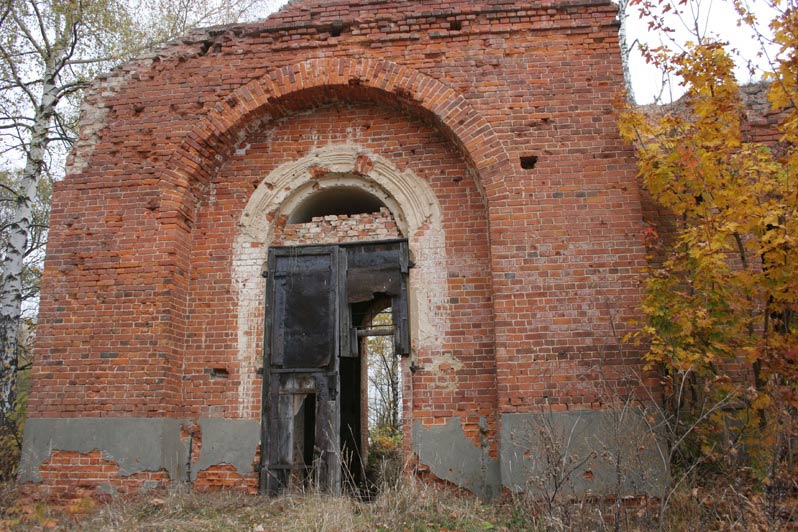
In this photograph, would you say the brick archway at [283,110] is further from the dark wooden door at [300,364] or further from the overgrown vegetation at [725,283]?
the overgrown vegetation at [725,283]

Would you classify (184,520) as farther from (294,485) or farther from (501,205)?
(501,205)

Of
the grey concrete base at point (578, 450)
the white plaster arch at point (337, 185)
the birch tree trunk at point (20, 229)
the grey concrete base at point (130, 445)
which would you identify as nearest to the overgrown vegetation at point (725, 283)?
the grey concrete base at point (578, 450)

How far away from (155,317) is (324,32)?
4051 millimetres

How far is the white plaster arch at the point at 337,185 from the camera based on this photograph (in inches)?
271

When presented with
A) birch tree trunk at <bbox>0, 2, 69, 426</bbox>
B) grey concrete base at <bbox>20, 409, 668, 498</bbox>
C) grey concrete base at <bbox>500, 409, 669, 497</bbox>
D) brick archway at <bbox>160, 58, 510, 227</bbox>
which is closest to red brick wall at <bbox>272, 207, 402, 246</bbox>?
brick archway at <bbox>160, 58, 510, 227</bbox>

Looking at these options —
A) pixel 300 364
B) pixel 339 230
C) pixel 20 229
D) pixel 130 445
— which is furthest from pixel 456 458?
pixel 20 229

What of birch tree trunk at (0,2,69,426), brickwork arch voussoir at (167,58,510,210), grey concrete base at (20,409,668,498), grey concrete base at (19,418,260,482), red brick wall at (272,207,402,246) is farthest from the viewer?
birch tree trunk at (0,2,69,426)

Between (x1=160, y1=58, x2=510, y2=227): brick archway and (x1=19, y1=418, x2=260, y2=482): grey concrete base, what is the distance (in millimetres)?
2447

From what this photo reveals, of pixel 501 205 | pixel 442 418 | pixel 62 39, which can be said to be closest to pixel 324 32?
pixel 501 205

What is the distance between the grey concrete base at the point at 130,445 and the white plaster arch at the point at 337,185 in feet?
1.63

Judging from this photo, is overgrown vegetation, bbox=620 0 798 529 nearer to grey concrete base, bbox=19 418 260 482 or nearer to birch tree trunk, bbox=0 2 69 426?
grey concrete base, bbox=19 418 260 482

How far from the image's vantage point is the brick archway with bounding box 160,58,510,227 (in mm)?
6898

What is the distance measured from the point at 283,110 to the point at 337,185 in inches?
46.6

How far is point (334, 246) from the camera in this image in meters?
7.29
